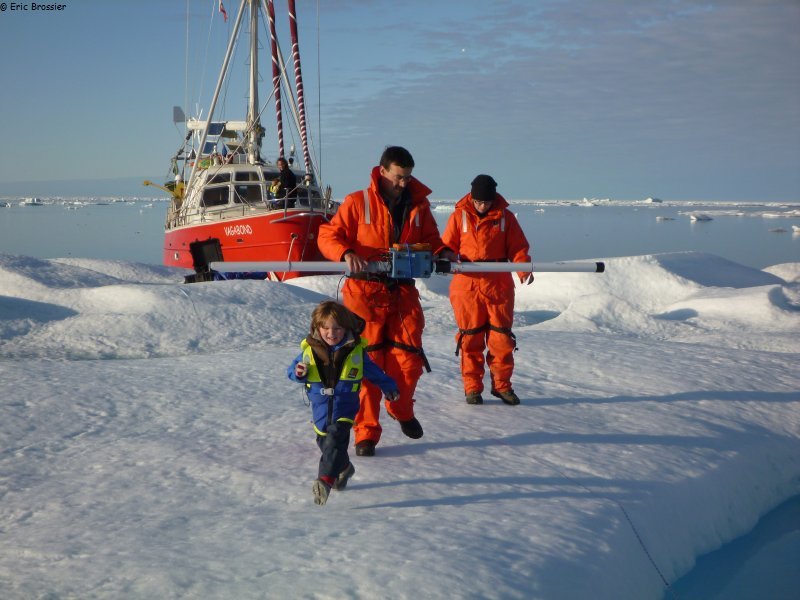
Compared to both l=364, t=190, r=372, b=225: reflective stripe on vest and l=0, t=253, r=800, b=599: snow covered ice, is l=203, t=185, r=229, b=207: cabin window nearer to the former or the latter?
l=0, t=253, r=800, b=599: snow covered ice

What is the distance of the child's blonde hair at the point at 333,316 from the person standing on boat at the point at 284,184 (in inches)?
456

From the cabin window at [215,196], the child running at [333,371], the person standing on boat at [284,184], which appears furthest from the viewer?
the cabin window at [215,196]

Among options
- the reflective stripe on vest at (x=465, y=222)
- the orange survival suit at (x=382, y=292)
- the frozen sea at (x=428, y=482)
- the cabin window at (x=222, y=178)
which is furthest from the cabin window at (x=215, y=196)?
the orange survival suit at (x=382, y=292)

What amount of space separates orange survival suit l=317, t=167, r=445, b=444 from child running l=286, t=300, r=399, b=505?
1.43 ft

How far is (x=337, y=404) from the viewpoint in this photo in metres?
2.75

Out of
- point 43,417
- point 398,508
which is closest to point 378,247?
point 398,508

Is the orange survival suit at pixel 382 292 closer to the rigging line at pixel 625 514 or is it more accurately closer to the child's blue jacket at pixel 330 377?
the child's blue jacket at pixel 330 377

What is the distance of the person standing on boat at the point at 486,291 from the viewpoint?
401 centimetres

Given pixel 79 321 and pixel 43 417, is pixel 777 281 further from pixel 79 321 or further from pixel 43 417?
pixel 43 417

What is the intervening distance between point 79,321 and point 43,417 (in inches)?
132

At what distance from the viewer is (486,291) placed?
159 inches

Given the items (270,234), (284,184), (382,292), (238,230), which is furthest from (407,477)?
(238,230)

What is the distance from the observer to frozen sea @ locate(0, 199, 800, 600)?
2123 mm

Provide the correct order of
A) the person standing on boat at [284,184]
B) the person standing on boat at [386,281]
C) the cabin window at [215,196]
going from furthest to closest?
the cabin window at [215,196]
the person standing on boat at [284,184]
the person standing on boat at [386,281]
